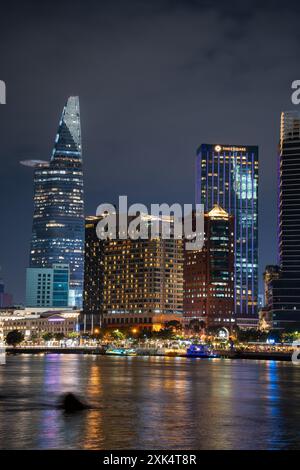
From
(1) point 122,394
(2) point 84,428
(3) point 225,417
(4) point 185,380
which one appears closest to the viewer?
(2) point 84,428

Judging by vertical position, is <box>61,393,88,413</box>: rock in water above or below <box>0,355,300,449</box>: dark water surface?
above

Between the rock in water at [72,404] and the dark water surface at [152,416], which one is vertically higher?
the rock in water at [72,404]

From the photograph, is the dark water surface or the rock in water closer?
the dark water surface

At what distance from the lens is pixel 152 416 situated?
65.6 m

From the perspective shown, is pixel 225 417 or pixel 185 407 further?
pixel 185 407

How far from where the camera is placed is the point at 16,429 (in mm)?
55938

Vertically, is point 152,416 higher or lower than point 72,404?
lower

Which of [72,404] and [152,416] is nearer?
[152,416]

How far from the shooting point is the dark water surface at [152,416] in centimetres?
5150

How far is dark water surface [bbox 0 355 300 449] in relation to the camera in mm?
51500
